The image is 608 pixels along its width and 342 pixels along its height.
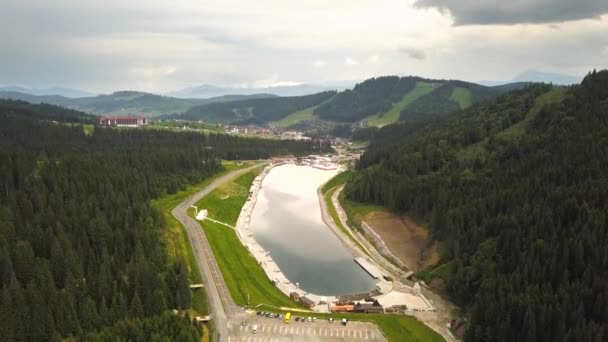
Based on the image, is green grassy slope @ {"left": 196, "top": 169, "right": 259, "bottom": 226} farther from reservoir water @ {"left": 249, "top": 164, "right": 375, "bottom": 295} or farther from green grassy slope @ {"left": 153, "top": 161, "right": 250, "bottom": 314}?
green grassy slope @ {"left": 153, "top": 161, "right": 250, "bottom": 314}

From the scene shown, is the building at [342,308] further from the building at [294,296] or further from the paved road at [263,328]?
the building at [294,296]

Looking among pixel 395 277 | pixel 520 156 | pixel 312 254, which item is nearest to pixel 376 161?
pixel 520 156

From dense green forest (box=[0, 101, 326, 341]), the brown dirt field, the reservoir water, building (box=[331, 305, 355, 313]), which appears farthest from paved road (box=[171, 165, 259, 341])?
the brown dirt field

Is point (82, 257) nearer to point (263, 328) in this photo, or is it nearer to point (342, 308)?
point (263, 328)

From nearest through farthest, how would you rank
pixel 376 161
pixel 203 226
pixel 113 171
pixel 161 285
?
pixel 161 285, pixel 203 226, pixel 113 171, pixel 376 161

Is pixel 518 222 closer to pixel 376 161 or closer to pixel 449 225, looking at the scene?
pixel 449 225

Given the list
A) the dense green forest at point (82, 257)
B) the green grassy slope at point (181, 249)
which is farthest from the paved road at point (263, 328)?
the dense green forest at point (82, 257)
